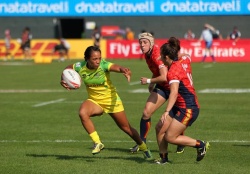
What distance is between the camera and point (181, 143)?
1253 centimetres

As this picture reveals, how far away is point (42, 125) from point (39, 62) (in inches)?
1249

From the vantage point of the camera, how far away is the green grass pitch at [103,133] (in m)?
12.6

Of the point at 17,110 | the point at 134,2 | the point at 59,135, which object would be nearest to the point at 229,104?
the point at 17,110

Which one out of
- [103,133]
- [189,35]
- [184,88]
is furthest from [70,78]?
[189,35]

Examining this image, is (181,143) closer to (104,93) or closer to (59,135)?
(104,93)

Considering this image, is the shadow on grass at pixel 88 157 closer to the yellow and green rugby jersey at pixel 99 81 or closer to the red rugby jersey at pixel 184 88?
the yellow and green rugby jersey at pixel 99 81

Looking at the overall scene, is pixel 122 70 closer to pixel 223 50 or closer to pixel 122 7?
pixel 223 50

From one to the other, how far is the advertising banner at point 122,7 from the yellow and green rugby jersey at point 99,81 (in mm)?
46743

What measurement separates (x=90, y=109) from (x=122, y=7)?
47913 mm

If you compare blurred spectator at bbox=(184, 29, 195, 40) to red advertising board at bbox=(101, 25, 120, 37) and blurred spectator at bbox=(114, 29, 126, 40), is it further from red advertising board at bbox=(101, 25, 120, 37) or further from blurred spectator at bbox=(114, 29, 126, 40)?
red advertising board at bbox=(101, 25, 120, 37)

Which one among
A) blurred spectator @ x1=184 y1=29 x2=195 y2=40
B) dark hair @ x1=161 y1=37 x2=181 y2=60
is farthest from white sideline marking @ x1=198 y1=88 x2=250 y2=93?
blurred spectator @ x1=184 y1=29 x2=195 y2=40

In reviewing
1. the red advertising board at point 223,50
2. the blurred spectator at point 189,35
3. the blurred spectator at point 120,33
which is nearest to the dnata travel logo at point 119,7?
the blurred spectator at point 120,33

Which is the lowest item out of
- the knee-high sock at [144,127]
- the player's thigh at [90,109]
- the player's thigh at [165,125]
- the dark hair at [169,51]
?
the knee-high sock at [144,127]

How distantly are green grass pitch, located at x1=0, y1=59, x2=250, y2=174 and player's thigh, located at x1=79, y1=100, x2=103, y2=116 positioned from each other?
30.6 inches
